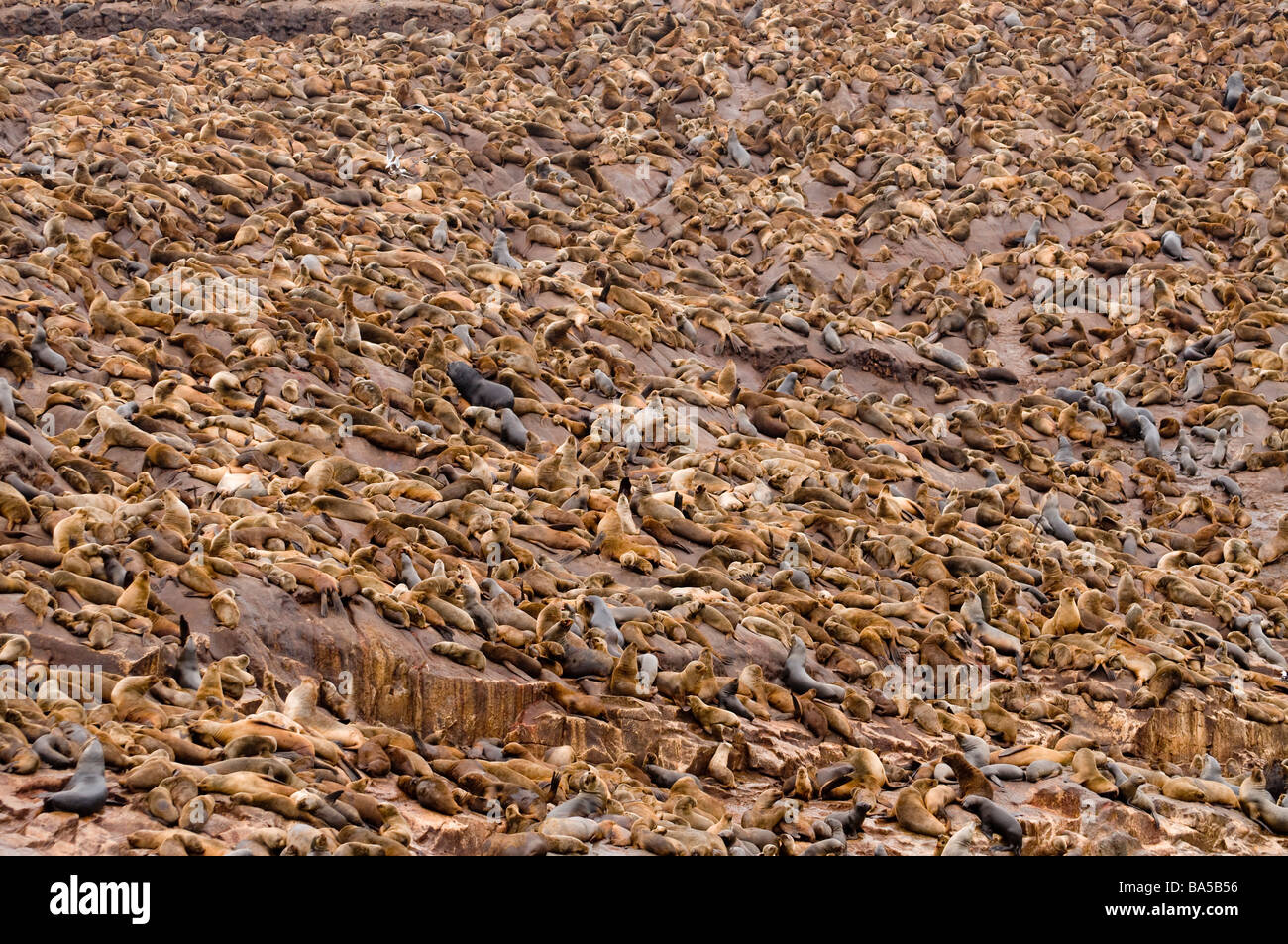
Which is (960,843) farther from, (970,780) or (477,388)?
(477,388)

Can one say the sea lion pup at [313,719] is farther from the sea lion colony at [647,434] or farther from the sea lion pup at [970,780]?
the sea lion pup at [970,780]

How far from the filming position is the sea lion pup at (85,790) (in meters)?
9.13

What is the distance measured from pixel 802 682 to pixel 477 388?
288 inches

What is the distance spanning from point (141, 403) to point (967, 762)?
960 cm

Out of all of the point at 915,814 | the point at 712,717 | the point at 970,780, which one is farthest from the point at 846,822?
the point at 712,717

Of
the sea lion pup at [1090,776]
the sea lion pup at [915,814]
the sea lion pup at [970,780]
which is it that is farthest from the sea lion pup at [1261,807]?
the sea lion pup at [915,814]

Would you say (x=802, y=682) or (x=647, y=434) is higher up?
(x=647, y=434)

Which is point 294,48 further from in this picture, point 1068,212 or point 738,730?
point 738,730

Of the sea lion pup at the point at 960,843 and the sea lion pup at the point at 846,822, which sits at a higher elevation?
the sea lion pup at the point at 846,822

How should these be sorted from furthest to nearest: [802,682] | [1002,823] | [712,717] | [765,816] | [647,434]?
[647,434], [802,682], [712,717], [1002,823], [765,816]

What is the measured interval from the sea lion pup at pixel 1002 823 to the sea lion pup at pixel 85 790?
6.93 metres

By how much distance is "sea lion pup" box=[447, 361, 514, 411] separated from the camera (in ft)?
65.5

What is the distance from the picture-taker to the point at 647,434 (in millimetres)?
20078
